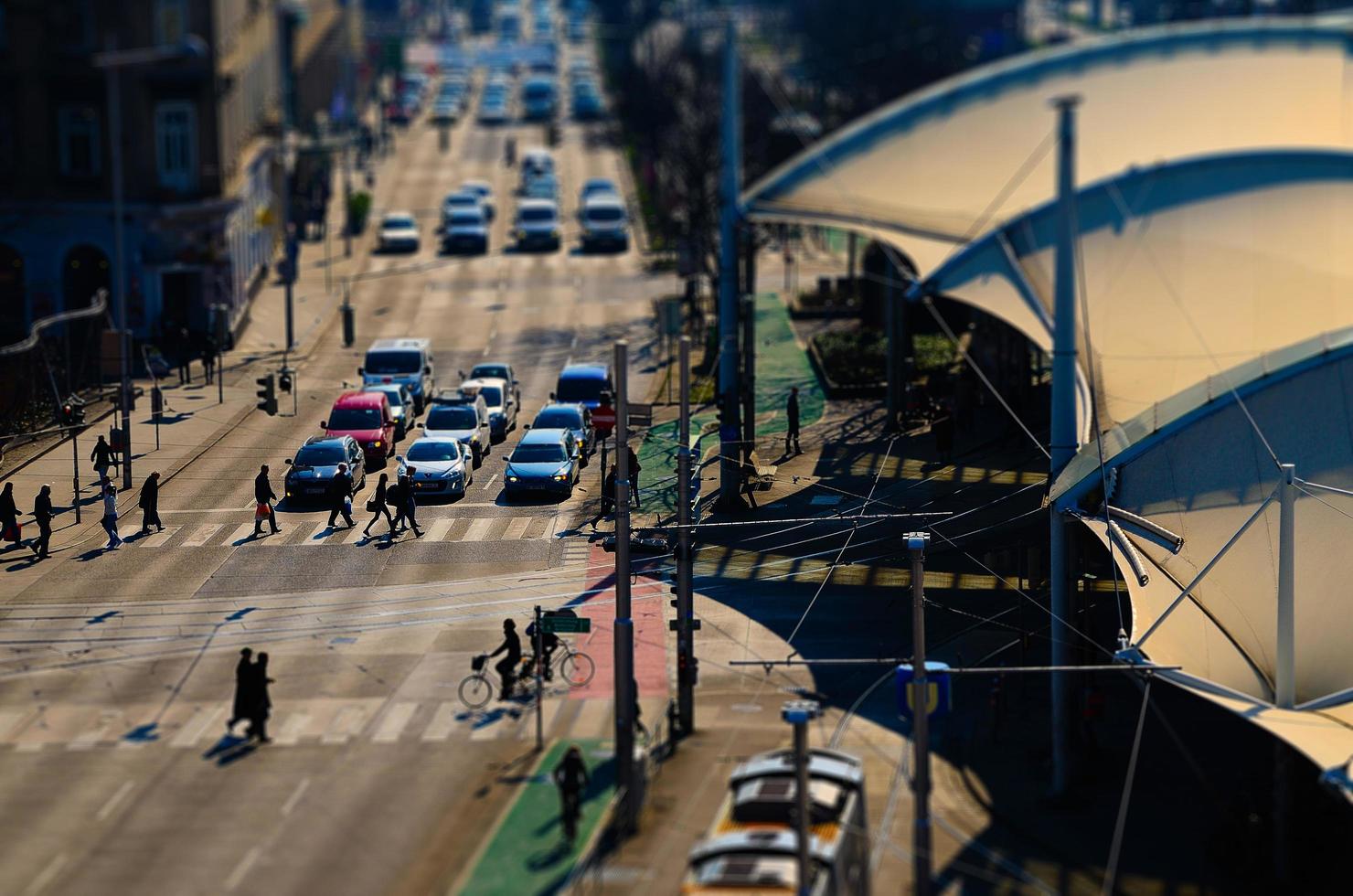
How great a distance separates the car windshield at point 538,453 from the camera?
5891cm

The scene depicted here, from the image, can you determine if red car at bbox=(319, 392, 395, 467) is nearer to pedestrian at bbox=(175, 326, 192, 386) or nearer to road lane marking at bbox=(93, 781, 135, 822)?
pedestrian at bbox=(175, 326, 192, 386)

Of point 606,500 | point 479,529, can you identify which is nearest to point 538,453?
point 479,529

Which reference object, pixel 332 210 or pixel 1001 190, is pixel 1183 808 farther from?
pixel 332 210

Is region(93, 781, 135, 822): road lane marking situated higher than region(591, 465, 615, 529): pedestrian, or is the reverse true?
region(591, 465, 615, 529): pedestrian

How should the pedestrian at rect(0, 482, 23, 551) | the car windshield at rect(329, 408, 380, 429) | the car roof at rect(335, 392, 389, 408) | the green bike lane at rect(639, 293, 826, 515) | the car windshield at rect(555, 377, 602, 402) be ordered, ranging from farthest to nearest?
1. the car windshield at rect(555, 377, 602, 402)
2. the car roof at rect(335, 392, 389, 408)
3. the car windshield at rect(329, 408, 380, 429)
4. the green bike lane at rect(639, 293, 826, 515)
5. the pedestrian at rect(0, 482, 23, 551)

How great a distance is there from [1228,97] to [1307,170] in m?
6.07

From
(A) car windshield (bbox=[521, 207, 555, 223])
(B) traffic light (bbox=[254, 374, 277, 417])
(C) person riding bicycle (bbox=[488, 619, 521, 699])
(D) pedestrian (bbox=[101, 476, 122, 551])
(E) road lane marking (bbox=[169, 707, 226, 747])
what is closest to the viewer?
(E) road lane marking (bbox=[169, 707, 226, 747])

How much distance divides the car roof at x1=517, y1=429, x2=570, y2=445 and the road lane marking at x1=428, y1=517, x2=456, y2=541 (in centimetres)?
422

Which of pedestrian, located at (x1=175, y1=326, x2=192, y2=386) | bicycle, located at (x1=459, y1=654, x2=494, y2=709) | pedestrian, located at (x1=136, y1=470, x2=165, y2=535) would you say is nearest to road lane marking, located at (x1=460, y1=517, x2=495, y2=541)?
pedestrian, located at (x1=136, y1=470, x2=165, y2=535)

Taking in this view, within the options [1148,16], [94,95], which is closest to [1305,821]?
[94,95]

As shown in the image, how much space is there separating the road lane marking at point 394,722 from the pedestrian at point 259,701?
1869 millimetres

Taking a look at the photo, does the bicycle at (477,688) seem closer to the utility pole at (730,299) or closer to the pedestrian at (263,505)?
the pedestrian at (263,505)

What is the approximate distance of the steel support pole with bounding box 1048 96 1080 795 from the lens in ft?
114

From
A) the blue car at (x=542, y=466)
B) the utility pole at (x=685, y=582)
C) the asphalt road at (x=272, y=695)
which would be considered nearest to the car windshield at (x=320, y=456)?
the asphalt road at (x=272, y=695)
